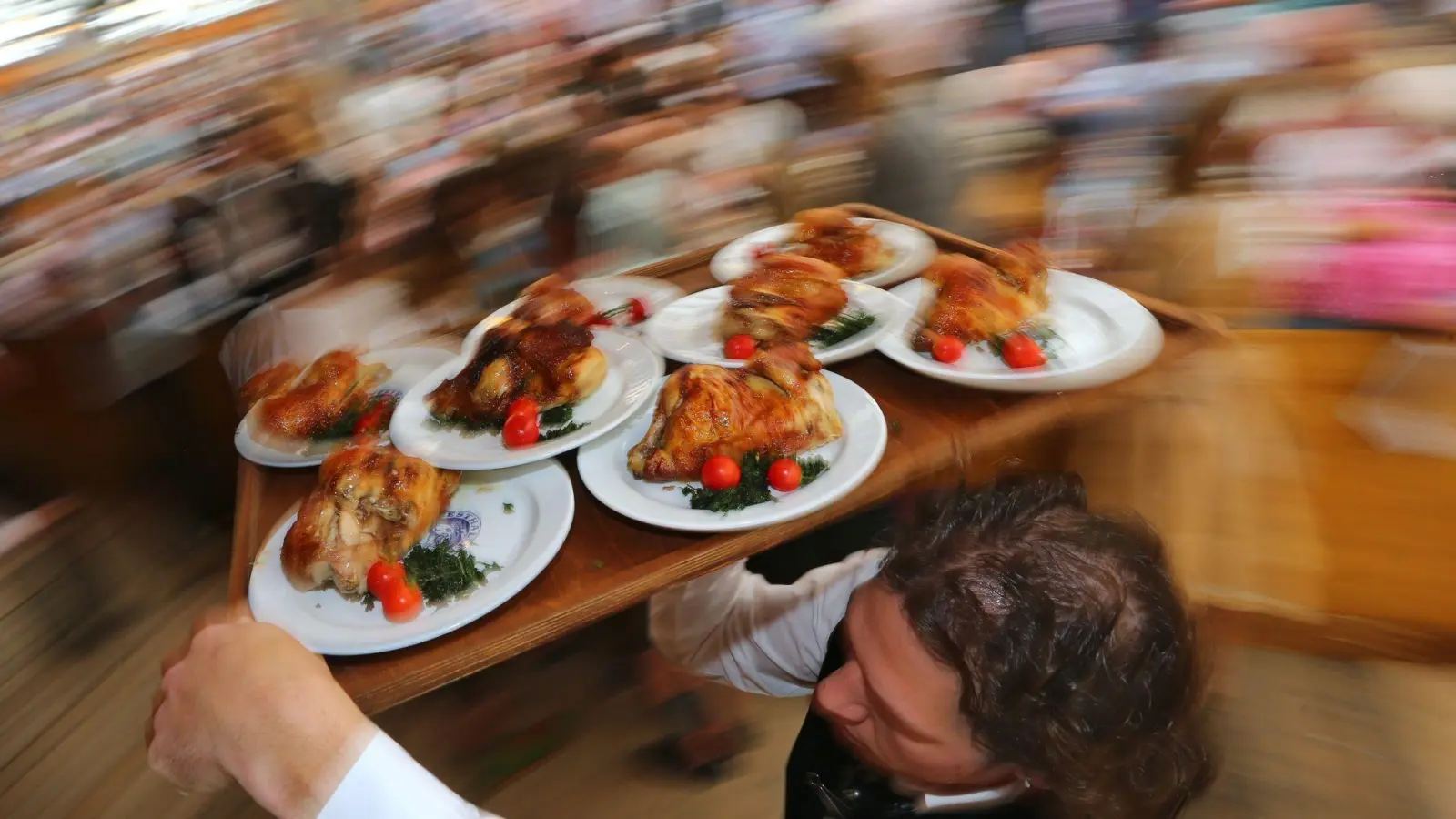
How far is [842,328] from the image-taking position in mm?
1513

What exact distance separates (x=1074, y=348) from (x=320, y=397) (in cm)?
128

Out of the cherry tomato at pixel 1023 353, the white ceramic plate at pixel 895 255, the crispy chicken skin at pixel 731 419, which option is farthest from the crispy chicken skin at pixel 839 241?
the cherry tomato at pixel 1023 353

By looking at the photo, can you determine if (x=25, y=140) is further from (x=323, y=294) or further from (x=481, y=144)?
(x=481, y=144)

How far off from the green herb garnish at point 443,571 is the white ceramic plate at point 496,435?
0.14 m

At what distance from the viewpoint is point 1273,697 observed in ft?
4.52

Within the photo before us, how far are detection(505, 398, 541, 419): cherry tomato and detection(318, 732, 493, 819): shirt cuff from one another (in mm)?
531

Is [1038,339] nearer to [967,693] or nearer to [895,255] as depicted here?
[895,255]

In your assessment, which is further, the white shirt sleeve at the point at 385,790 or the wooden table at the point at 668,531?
the wooden table at the point at 668,531

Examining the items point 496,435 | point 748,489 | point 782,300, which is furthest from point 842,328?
point 496,435

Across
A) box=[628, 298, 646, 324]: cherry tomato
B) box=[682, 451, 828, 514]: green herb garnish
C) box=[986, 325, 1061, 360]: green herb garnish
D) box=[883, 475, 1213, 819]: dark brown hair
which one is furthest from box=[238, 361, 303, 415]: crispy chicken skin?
box=[986, 325, 1061, 360]: green herb garnish

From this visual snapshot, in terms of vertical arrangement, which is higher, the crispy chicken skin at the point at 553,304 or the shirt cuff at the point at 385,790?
the crispy chicken skin at the point at 553,304

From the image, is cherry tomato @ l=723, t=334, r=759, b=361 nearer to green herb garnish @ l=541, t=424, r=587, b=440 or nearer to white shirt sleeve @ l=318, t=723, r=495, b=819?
green herb garnish @ l=541, t=424, r=587, b=440

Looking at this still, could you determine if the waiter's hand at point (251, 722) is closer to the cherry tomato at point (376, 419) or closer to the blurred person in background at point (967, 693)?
the blurred person in background at point (967, 693)

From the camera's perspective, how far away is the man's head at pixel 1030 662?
36.6 inches
